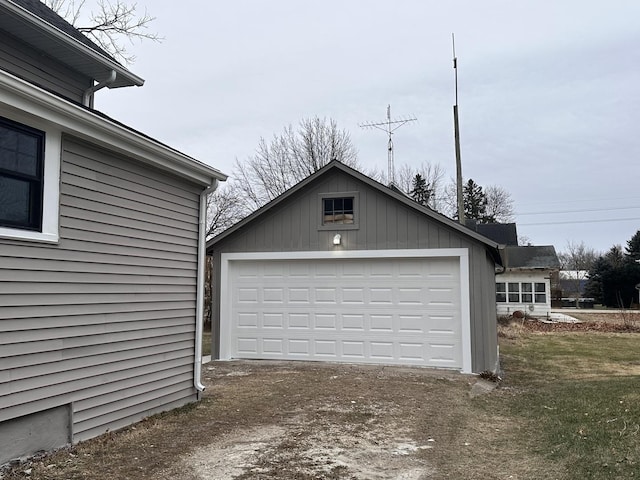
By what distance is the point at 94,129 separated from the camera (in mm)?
4926

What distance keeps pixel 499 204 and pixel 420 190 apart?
13254mm

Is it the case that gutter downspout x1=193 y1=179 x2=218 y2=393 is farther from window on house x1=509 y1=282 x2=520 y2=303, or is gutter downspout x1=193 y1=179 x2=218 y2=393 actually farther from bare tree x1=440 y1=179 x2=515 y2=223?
bare tree x1=440 y1=179 x2=515 y2=223

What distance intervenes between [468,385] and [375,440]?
3671 millimetres

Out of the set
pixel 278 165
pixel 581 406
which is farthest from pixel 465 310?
pixel 278 165

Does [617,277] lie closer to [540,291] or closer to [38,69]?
[540,291]

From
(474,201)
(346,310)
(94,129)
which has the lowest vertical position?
(346,310)

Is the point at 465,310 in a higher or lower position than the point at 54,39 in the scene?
lower

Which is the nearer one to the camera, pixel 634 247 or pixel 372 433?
pixel 372 433

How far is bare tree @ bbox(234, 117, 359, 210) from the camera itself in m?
27.6

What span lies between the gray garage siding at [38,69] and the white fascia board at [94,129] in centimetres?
177

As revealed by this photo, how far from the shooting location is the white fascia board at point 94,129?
4.05 m

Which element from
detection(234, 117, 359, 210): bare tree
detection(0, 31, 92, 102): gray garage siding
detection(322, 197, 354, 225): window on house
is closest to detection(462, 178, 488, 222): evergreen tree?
detection(234, 117, 359, 210): bare tree

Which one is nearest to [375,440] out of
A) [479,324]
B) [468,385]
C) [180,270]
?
[180,270]

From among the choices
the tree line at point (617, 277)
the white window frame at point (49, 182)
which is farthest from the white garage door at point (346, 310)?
the tree line at point (617, 277)
